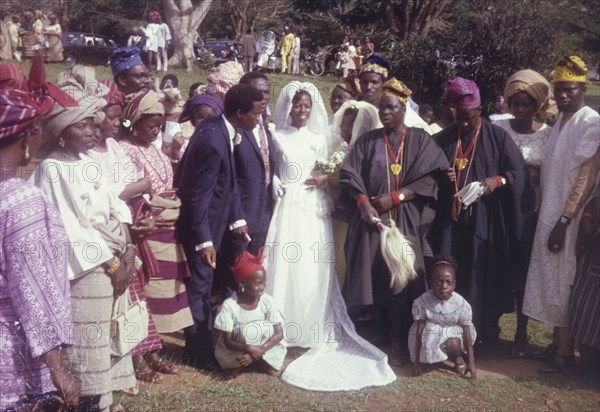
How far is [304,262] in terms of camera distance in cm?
591

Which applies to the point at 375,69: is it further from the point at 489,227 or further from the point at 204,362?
the point at 204,362

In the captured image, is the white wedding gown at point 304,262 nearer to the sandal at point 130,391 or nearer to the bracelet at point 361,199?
the bracelet at point 361,199

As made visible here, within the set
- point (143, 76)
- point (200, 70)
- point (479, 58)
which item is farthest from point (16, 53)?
point (143, 76)

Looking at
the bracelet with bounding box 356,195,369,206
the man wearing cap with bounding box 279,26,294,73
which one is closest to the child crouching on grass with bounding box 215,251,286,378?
the bracelet with bounding box 356,195,369,206

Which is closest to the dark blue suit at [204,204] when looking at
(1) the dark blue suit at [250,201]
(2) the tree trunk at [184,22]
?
(1) the dark blue suit at [250,201]

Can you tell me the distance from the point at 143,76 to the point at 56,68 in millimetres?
16145

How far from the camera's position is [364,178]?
5.80 m

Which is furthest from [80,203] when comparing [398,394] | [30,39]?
[30,39]

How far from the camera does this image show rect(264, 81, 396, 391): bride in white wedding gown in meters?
5.88

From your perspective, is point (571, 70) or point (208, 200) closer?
point (208, 200)

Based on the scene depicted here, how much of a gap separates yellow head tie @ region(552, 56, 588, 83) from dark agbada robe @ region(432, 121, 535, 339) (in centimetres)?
65

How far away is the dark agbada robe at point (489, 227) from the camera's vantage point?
226 inches

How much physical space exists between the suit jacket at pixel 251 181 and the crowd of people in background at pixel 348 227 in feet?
0.04

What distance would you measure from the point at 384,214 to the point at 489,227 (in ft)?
2.99
